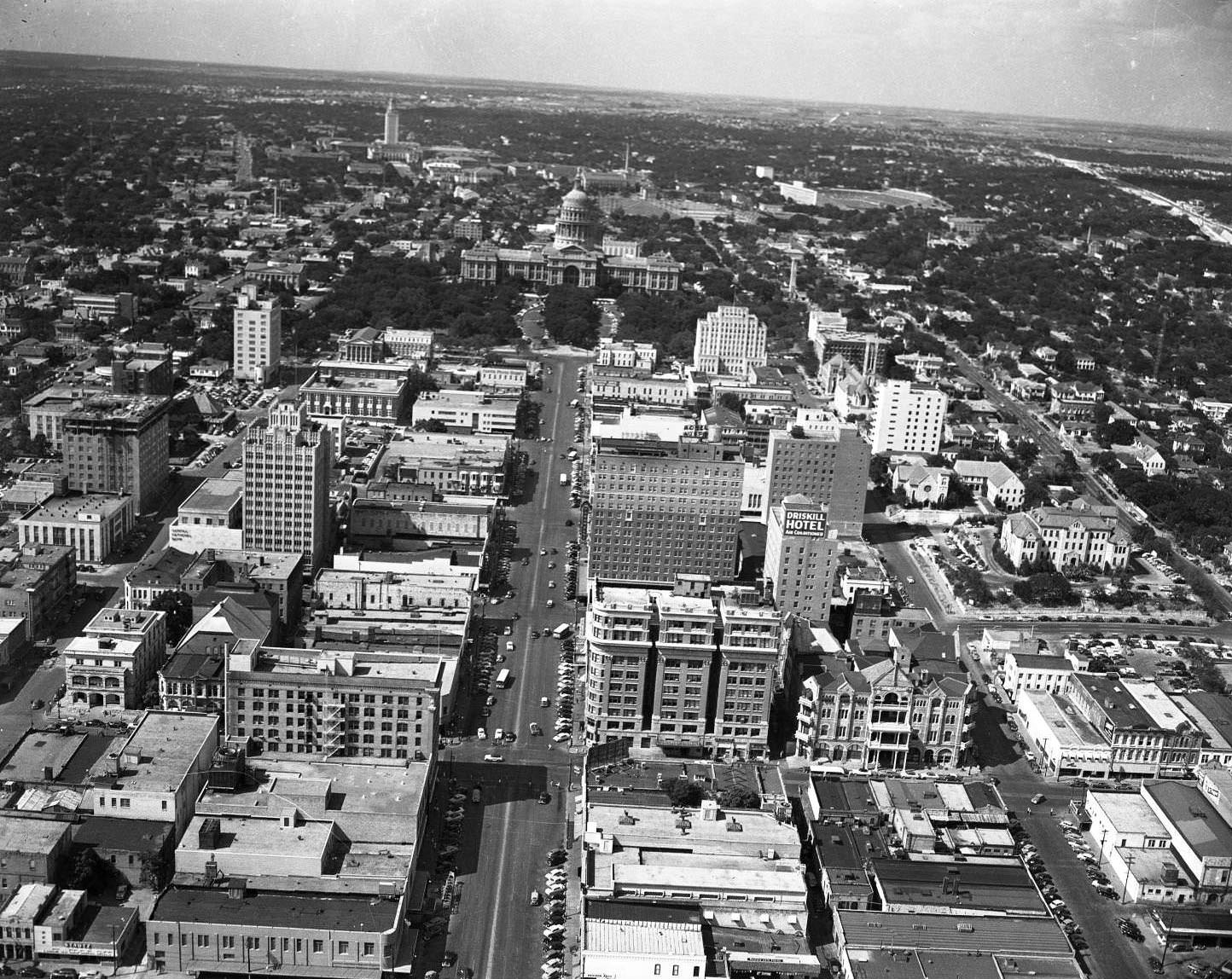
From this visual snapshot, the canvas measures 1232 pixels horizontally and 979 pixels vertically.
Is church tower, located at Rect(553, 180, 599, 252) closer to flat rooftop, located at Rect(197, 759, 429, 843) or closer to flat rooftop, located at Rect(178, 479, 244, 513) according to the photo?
flat rooftop, located at Rect(178, 479, 244, 513)

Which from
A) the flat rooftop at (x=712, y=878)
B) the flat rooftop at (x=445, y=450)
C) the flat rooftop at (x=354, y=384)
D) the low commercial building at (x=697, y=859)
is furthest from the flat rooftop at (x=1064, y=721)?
the flat rooftop at (x=354, y=384)

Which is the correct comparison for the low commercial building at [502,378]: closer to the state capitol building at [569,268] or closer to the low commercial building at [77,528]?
the low commercial building at [77,528]

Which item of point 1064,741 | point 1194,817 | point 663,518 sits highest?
point 663,518

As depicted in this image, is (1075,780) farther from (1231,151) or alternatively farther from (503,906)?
(1231,151)

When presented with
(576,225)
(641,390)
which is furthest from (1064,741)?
(576,225)

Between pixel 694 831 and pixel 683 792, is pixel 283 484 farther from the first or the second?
pixel 694 831

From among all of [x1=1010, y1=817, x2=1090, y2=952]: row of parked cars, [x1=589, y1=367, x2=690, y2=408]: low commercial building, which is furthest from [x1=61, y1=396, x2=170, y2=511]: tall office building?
[x1=1010, y1=817, x2=1090, y2=952]: row of parked cars

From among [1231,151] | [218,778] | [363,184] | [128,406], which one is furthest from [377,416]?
[363,184]
